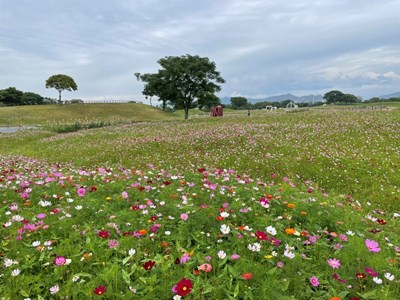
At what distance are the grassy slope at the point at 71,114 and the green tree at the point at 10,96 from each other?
24.7 meters

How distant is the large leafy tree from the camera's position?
152 ft

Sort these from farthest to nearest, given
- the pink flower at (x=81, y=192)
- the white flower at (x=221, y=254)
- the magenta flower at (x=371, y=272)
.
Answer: the pink flower at (x=81, y=192)
the white flower at (x=221, y=254)
the magenta flower at (x=371, y=272)

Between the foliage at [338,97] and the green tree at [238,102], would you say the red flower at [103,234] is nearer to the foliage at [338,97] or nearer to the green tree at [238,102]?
the green tree at [238,102]

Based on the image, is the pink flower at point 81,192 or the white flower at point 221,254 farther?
the pink flower at point 81,192

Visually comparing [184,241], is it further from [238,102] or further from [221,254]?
[238,102]

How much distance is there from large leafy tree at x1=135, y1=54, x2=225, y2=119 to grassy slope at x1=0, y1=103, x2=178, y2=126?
78.6 ft

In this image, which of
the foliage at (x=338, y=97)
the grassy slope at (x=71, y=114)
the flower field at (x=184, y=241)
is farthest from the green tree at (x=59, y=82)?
the foliage at (x=338, y=97)

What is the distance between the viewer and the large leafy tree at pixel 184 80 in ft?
152

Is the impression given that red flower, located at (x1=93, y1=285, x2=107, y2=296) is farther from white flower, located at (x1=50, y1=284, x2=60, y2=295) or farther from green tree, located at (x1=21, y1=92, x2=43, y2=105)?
green tree, located at (x1=21, y1=92, x2=43, y2=105)

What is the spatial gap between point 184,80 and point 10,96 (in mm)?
91309

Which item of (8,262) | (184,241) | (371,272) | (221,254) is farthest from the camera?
(184,241)

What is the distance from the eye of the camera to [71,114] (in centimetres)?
8594

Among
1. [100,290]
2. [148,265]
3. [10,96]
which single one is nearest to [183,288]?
[148,265]

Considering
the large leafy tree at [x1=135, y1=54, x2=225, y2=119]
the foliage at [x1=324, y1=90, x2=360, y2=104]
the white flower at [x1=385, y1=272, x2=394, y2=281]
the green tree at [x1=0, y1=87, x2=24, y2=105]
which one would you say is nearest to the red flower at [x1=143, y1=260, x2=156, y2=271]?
the white flower at [x1=385, y1=272, x2=394, y2=281]
